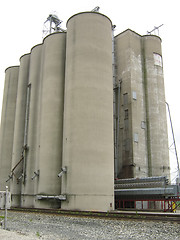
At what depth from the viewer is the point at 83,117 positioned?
995 inches

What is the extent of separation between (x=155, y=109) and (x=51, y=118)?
1469 cm

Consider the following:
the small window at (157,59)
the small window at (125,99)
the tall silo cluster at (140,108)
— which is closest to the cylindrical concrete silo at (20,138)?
the tall silo cluster at (140,108)

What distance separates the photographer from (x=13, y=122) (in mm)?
40938

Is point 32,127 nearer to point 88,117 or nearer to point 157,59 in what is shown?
point 88,117

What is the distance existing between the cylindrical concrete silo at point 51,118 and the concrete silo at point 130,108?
348 inches

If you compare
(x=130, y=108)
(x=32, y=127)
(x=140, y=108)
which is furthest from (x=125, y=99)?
(x=32, y=127)

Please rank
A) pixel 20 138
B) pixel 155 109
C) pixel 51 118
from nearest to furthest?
pixel 51 118 < pixel 20 138 < pixel 155 109

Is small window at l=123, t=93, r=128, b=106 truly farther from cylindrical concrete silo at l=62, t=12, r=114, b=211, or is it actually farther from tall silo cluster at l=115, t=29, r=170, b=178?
cylindrical concrete silo at l=62, t=12, r=114, b=211

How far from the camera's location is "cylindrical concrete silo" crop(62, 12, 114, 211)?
23.7 meters

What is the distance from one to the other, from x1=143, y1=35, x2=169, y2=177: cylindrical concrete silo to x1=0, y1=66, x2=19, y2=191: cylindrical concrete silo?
20.2 metres

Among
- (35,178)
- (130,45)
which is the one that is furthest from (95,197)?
(130,45)

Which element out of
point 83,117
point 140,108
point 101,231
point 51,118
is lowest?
point 101,231

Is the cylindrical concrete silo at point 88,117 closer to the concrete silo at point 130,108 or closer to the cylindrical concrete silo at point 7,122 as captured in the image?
the concrete silo at point 130,108

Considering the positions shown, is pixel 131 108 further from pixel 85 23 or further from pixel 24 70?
pixel 24 70
